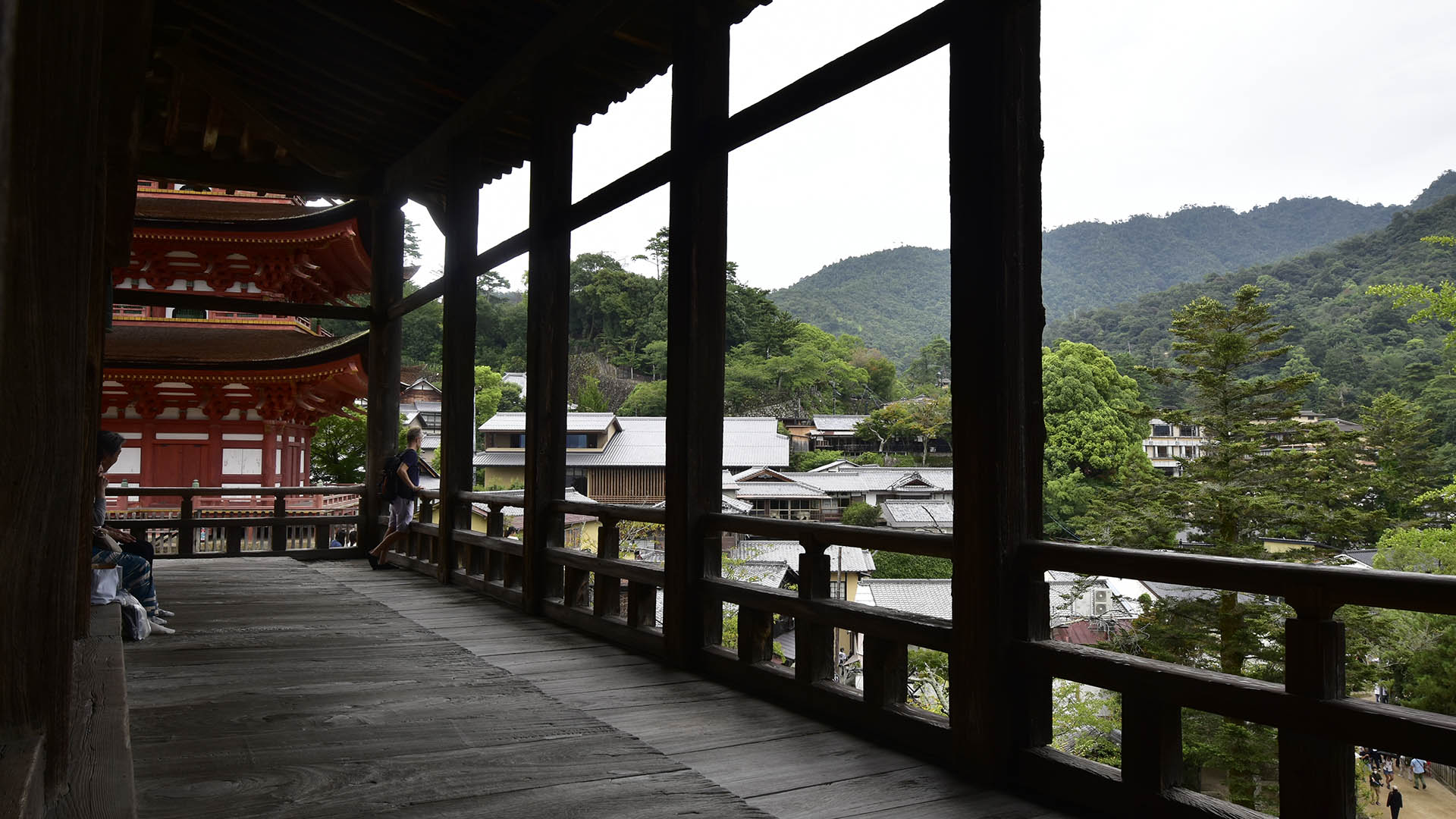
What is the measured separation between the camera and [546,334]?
489 centimetres

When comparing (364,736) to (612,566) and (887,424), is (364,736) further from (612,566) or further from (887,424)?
(887,424)

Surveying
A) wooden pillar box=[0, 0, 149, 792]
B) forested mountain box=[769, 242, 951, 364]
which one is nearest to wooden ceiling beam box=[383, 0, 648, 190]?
wooden pillar box=[0, 0, 149, 792]

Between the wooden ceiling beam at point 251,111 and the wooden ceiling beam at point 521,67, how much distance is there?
588mm

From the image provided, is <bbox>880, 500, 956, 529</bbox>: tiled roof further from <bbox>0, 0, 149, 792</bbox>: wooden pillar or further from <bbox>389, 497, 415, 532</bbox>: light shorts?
<bbox>0, 0, 149, 792</bbox>: wooden pillar

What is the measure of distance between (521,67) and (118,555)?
3.01m

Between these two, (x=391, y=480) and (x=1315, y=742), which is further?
(x=391, y=480)

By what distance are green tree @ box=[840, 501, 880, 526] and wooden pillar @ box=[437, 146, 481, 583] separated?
822 centimetres

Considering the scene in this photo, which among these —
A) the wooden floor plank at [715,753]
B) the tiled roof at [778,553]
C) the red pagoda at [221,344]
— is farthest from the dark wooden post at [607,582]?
the tiled roof at [778,553]

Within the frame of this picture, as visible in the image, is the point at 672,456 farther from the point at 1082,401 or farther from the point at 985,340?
the point at 1082,401

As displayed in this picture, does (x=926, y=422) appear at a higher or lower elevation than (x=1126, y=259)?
lower

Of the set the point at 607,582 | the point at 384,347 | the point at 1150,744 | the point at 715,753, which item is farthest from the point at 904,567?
the point at 1150,744

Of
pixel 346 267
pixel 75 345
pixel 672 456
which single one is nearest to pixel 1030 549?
pixel 672 456

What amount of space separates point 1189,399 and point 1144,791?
14298 mm

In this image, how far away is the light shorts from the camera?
709 centimetres
